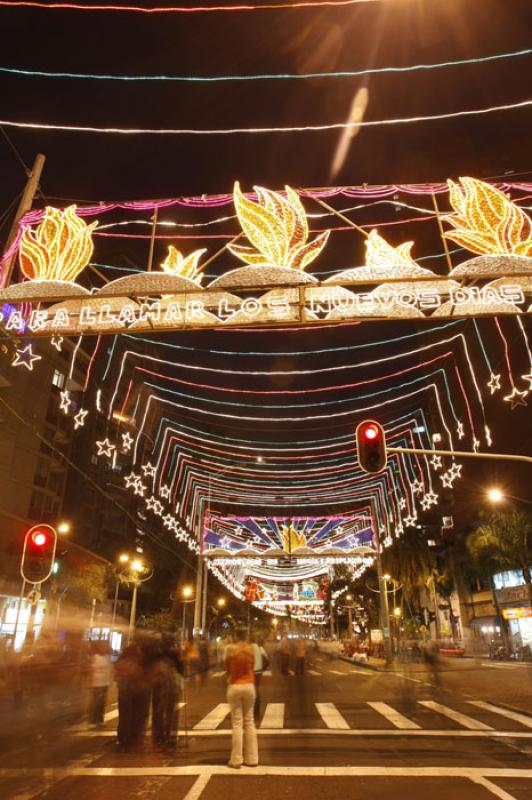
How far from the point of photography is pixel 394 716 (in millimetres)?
12008

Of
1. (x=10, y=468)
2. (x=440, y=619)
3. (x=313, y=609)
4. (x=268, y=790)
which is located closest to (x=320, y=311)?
(x=268, y=790)

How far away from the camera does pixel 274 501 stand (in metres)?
36.8

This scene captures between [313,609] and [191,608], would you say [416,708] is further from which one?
[313,609]

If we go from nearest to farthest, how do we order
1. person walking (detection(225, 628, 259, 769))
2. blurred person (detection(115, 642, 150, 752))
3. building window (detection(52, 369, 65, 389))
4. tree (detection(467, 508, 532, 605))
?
person walking (detection(225, 628, 259, 769)) < blurred person (detection(115, 642, 150, 752)) < tree (detection(467, 508, 532, 605)) < building window (detection(52, 369, 65, 389))

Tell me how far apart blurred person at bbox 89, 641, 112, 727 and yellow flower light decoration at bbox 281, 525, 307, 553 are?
26.8 metres

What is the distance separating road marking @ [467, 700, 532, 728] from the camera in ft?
37.5

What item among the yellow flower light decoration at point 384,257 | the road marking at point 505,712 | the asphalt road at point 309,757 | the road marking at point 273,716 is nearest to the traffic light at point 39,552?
the asphalt road at point 309,757

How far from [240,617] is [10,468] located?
64184 millimetres

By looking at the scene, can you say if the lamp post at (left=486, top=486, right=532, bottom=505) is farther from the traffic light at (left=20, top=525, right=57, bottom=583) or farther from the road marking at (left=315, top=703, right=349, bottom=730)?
the traffic light at (left=20, top=525, right=57, bottom=583)

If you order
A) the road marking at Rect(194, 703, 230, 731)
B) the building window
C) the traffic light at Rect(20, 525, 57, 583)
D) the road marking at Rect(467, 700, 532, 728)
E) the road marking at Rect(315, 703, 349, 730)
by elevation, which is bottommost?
the road marking at Rect(194, 703, 230, 731)

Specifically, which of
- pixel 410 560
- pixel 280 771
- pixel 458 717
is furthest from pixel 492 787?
pixel 410 560

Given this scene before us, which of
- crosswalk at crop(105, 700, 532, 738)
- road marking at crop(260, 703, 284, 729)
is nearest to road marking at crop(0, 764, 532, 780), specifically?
crosswalk at crop(105, 700, 532, 738)

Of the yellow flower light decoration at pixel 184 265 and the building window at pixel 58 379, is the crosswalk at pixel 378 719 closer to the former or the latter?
the yellow flower light decoration at pixel 184 265

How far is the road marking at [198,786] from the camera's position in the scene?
19.6ft
